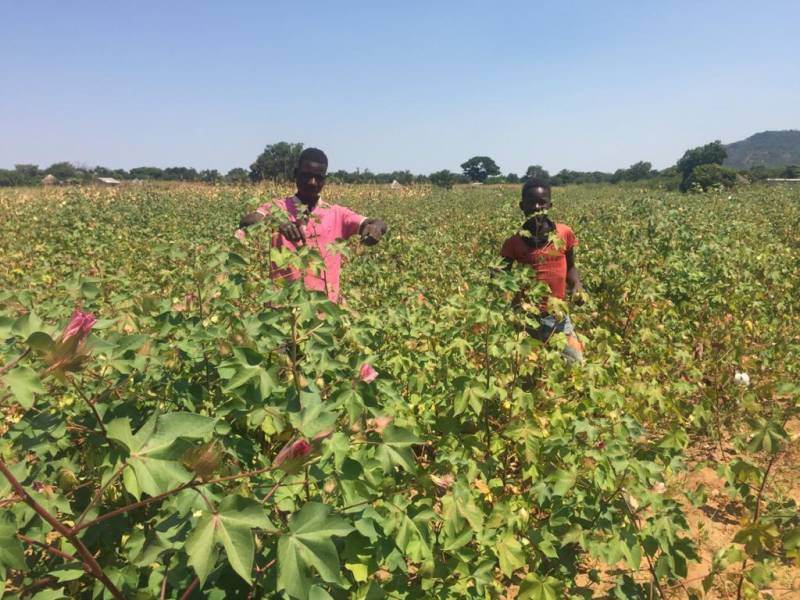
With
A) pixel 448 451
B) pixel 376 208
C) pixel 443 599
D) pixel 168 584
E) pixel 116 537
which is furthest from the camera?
pixel 376 208

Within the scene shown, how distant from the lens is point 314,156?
3057 millimetres

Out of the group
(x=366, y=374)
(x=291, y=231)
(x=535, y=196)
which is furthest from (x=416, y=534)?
(x=535, y=196)

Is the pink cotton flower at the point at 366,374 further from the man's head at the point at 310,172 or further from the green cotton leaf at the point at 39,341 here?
the man's head at the point at 310,172

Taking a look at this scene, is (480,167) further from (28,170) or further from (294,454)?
(294,454)

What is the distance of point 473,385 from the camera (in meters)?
1.82

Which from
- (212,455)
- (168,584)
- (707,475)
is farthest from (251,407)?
(707,475)

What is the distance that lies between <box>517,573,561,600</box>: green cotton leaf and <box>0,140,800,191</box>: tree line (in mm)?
25868

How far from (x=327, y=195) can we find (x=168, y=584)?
23474mm

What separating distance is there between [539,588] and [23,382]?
1392mm

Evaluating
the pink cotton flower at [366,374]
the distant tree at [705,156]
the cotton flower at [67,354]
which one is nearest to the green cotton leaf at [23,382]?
the cotton flower at [67,354]

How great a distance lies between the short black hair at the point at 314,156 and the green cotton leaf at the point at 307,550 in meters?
2.46

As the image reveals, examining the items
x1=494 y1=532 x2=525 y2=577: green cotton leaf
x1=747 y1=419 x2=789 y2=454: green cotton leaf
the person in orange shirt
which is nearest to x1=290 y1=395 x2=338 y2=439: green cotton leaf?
x1=494 y1=532 x2=525 y2=577: green cotton leaf

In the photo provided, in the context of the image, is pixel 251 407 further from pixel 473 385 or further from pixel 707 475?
pixel 707 475

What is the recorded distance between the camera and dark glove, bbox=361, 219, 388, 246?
2.74m
